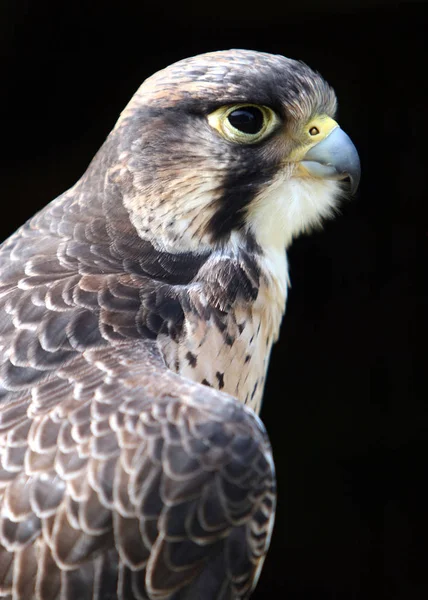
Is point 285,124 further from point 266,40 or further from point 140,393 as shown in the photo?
point 266,40

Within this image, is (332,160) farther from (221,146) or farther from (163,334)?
(163,334)

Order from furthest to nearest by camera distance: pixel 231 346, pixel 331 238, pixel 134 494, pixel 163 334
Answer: pixel 331 238
pixel 231 346
pixel 163 334
pixel 134 494

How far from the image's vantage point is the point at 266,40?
461cm

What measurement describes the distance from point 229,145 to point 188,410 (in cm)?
77

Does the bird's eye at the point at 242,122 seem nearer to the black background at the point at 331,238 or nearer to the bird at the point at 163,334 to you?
the bird at the point at 163,334

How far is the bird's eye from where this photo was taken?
2.31 meters

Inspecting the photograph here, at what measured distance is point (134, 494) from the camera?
1855mm

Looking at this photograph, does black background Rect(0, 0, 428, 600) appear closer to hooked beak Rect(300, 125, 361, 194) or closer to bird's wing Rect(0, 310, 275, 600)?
hooked beak Rect(300, 125, 361, 194)

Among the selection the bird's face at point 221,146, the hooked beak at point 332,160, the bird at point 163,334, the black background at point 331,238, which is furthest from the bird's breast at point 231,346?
the black background at point 331,238

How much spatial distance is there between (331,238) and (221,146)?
9.06 feet

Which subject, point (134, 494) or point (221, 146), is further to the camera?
point (221, 146)

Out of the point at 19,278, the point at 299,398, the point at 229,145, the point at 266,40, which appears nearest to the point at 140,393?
the point at 19,278

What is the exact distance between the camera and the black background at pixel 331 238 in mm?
4574

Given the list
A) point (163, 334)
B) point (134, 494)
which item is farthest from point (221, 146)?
point (134, 494)
